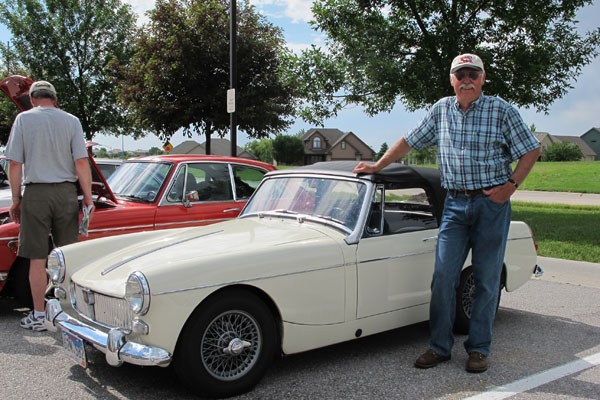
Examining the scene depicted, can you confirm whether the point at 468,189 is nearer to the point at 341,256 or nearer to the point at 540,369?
the point at 341,256

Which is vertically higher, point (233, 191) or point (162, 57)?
point (162, 57)

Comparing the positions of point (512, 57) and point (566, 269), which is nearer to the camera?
point (566, 269)

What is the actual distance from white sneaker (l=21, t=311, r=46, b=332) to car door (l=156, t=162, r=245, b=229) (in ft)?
4.99

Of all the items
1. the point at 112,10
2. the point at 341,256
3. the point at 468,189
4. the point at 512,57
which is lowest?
the point at 341,256

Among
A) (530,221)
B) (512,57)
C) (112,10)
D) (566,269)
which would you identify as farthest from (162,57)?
(566,269)

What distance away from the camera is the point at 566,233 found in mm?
9586

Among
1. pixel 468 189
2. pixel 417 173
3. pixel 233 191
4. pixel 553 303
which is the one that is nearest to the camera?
pixel 468 189

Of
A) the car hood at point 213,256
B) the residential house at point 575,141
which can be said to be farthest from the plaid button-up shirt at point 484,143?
the residential house at point 575,141

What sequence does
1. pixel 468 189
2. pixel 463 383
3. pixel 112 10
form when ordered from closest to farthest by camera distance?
pixel 463 383 → pixel 468 189 → pixel 112 10

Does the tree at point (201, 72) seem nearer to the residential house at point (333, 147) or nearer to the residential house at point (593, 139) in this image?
the residential house at point (333, 147)

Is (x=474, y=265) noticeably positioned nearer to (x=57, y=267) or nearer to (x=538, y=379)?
(x=538, y=379)

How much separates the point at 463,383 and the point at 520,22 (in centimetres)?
1070

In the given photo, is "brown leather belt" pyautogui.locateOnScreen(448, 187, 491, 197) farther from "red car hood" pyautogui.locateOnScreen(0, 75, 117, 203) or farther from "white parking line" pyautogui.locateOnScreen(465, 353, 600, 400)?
"red car hood" pyautogui.locateOnScreen(0, 75, 117, 203)

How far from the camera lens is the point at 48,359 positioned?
3840 millimetres
